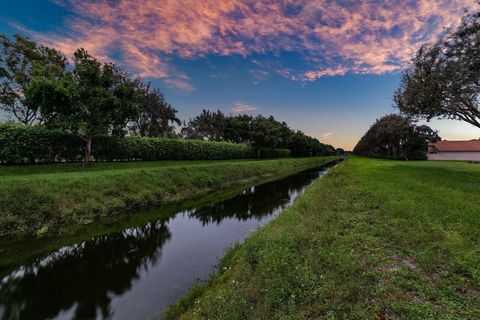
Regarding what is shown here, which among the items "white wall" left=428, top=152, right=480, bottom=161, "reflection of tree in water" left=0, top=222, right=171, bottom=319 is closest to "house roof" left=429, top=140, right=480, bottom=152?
"white wall" left=428, top=152, right=480, bottom=161

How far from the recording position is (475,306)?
380 centimetres

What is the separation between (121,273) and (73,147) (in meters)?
17.9

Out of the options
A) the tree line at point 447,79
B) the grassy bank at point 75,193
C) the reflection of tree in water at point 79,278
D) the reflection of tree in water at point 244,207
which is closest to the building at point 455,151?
the tree line at point 447,79

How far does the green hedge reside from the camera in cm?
1648

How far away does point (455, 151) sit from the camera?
70562 millimetres

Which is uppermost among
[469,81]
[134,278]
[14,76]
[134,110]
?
[14,76]

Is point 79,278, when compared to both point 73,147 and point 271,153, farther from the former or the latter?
point 271,153

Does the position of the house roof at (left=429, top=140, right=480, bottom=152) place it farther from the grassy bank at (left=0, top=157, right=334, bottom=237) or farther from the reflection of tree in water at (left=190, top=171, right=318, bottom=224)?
the grassy bank at (left=0, top=157, right=334, bottom=237)

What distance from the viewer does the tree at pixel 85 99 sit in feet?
58.2

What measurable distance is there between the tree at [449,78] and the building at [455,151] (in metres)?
62.8

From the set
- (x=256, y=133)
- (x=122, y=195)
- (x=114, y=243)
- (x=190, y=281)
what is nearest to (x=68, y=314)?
(x=190, y=281)

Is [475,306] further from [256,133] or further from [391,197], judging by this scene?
[256,133]

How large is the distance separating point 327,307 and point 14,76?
39.2 meters

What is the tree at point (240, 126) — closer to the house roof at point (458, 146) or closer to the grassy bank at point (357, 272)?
the grassy bank at point (357, 272)
